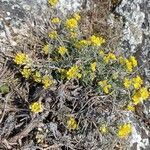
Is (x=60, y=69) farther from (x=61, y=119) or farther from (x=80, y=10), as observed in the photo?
(x=80, y=10)

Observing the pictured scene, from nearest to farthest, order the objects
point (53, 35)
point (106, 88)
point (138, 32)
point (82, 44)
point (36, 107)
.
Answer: point (36, 107)
point (106, 88)
point (82, 44)
point (53, 35)
point (138, 32)

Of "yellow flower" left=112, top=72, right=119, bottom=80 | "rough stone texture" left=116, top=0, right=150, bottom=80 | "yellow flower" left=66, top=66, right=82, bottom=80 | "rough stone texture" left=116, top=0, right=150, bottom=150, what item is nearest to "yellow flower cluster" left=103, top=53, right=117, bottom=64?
"yellow flower" left=112, top=72, right=119, bottom=80

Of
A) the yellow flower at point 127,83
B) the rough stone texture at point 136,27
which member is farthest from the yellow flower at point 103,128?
the rough stone texture at point 136,27

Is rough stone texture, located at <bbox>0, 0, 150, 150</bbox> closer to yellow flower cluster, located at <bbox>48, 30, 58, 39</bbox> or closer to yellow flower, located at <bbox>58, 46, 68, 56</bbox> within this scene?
yellow flower cluster, located at <bbox>48, 30, 58, 39</bbox>

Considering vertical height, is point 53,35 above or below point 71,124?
above

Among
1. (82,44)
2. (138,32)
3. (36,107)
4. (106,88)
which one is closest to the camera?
(36,107)

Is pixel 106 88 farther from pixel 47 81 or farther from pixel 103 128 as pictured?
pixel 47 81

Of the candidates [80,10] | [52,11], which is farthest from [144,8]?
[52,11]

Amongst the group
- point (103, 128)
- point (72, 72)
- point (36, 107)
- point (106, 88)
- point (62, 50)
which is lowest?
point (103, 128)

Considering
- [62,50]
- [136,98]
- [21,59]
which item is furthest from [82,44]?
[136,98]

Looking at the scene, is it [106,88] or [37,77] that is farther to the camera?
[37,77]

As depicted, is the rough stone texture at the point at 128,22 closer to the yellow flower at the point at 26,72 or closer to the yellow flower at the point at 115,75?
the yellow flower at the point at 26,72
